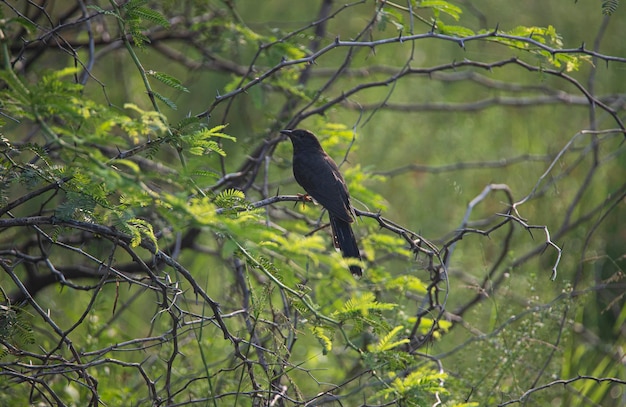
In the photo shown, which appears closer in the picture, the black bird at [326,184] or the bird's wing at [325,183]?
the black bird at [326,184]

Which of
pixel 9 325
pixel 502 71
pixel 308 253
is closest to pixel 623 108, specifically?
pixel 502 71

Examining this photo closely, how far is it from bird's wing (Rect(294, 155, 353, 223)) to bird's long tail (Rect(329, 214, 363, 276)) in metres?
0.06

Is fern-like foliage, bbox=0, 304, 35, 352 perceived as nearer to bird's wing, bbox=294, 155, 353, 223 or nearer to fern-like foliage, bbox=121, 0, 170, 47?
fern-like foliage, bbox=121, 0, 170, 47


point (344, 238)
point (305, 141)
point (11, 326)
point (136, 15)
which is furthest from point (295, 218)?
point (11, 326)

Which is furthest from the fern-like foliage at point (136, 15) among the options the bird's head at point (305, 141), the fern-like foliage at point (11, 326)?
the bird's head at point (305, 141)

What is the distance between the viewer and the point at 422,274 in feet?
19.8

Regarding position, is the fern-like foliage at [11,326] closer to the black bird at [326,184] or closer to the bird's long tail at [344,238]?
the black bird at [326,184]

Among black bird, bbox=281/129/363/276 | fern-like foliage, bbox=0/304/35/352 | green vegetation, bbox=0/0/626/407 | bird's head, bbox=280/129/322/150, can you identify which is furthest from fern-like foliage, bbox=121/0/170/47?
bird's head, bbox=280/129/322/150

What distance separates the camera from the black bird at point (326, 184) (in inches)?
157

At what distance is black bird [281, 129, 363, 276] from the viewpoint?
3.98m

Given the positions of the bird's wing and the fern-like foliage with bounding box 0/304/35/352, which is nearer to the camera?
the fern-like foliage with bounding box 0/304/35/352

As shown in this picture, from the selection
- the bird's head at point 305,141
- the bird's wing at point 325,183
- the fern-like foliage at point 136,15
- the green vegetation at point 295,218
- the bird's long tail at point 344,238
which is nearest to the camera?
the green vegetation at point 295,218

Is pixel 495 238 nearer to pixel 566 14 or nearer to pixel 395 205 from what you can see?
pixel 395 205

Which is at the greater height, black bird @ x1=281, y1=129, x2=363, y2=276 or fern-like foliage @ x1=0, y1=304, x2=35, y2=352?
black bird @ x1=281, y1=129, x2=363, y2=276
